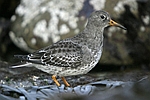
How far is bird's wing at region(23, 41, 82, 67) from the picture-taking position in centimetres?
719

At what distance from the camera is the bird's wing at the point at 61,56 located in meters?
7.19

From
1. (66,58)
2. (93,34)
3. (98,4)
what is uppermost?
(98,4)

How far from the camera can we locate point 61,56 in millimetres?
7258

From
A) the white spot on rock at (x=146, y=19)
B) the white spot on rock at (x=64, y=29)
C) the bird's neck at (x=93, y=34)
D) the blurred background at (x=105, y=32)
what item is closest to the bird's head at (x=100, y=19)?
the bird's neck at (x=93, y=34)

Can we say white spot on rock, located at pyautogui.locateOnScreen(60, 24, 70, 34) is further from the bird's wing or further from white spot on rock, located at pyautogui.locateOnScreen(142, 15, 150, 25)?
the bird's wing

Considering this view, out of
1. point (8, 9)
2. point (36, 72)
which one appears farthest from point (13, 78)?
point (8, 9)

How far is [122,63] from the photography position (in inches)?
414

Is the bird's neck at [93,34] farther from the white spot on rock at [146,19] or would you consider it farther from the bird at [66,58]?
the white spot on rock at [146,19]

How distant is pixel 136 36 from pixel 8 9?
3828mm

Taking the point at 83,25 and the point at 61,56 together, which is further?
the point at 83,25

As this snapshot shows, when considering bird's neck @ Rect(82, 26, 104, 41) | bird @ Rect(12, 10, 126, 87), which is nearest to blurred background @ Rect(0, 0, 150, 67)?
bird's neck @ Rect(82, 26, 104, 41)

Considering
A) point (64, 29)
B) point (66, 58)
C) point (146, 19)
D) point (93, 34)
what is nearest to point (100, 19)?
point (93, 34)

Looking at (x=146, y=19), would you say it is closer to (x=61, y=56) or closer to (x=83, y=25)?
(x=83, y=25)

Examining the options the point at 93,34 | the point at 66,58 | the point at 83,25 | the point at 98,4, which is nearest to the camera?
the point at 66,58
